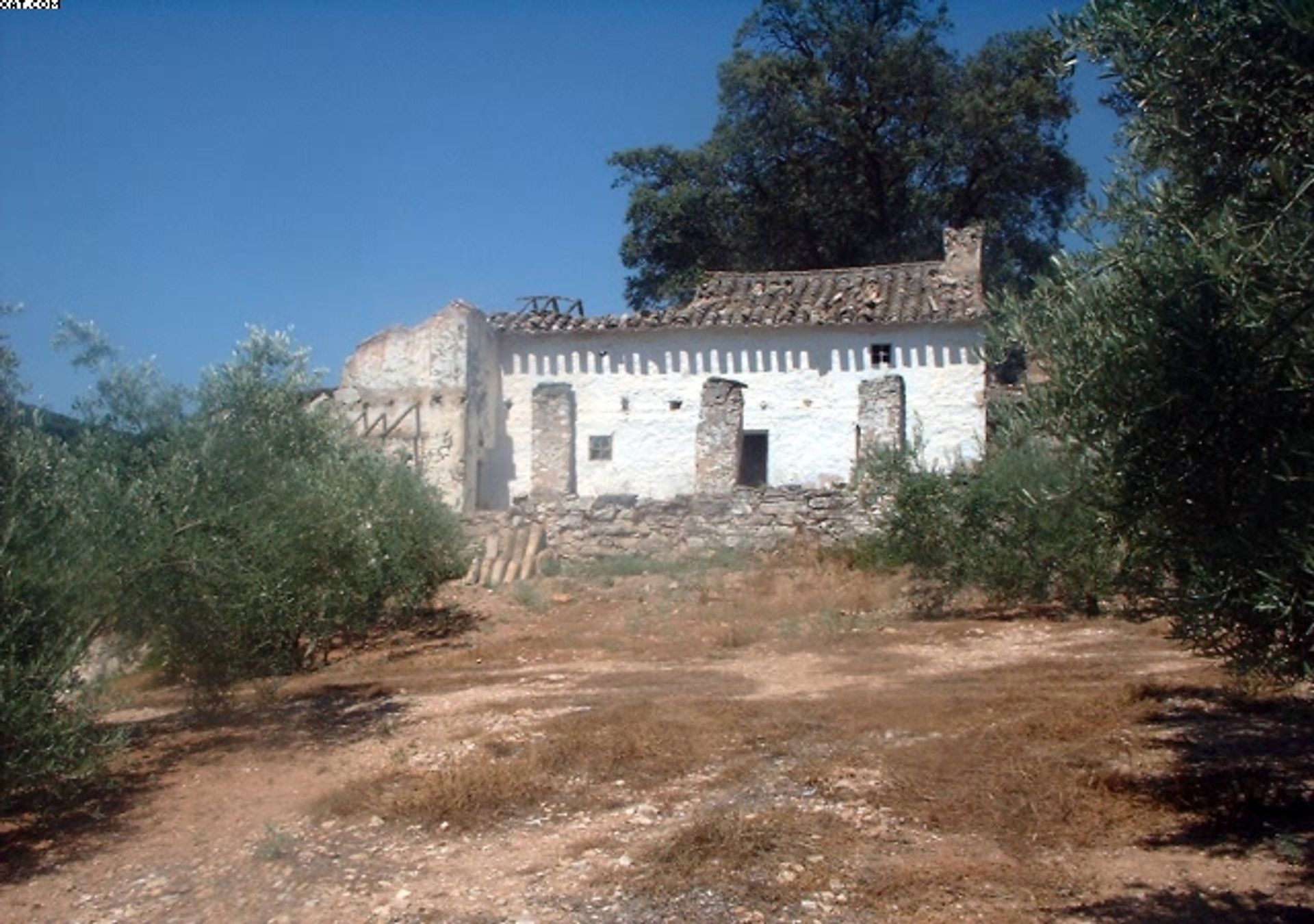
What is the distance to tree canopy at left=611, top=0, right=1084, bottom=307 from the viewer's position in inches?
1437

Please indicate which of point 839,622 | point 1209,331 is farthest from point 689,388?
point 1209,331

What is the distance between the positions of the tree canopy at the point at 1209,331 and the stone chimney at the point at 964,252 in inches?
841

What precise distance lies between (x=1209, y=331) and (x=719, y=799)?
15.0 ft

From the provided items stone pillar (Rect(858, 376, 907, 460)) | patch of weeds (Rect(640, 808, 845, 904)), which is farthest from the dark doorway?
patch of weeds (Rect(640, 808, 845, 904))

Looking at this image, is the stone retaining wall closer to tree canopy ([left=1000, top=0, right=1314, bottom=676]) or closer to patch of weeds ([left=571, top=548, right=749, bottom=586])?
patch of weeds ([left=571, top=548, right=749, bottom=586])

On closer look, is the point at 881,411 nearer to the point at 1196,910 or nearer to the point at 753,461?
the point at 753,461

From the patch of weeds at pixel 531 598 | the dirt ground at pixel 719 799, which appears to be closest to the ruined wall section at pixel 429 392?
the patch of weeds at pixel 531 598

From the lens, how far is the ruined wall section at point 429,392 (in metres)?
25.4

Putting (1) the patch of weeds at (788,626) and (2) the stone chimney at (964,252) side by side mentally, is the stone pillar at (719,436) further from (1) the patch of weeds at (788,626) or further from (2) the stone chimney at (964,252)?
(1) the patch of weeds at (788,626)

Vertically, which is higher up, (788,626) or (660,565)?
(660,565)

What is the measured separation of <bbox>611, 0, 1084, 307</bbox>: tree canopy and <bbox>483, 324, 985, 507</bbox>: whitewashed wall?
11064 mm

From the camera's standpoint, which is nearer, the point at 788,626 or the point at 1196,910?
the point at 1196,910

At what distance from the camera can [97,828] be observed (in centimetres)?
834

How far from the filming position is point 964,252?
2711 cm
